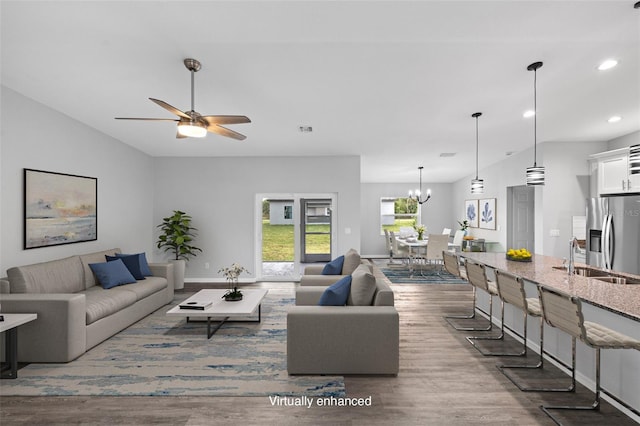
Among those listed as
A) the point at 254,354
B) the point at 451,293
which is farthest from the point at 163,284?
the point at 451,293

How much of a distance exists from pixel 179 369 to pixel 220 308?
2.75ft

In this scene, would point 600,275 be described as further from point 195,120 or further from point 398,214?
point 398,214

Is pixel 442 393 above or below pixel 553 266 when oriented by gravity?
below

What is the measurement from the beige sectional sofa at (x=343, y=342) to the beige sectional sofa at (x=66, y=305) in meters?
2.17

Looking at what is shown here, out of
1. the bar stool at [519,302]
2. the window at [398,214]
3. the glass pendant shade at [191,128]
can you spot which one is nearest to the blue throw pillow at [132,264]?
the glass pendant shade at [191,128]

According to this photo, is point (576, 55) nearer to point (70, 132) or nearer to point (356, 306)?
point (356, 306)

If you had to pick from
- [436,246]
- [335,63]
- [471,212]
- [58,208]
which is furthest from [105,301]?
[471,212]

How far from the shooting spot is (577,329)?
84.7 inches

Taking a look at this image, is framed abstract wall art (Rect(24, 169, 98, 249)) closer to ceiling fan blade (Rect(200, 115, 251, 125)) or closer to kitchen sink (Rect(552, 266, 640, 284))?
ceiling fan blade (Rect(200, 115, 251, 125))

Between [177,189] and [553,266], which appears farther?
[177,189]

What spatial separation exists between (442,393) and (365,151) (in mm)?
4602

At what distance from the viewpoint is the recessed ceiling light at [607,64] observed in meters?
3.09

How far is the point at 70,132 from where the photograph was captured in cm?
439

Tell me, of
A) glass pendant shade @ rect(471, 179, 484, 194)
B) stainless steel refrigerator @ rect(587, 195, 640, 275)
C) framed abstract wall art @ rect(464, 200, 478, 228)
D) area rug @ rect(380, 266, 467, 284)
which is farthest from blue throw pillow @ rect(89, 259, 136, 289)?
framed abstract wall art @ rect(464, 200, 478, 228)
